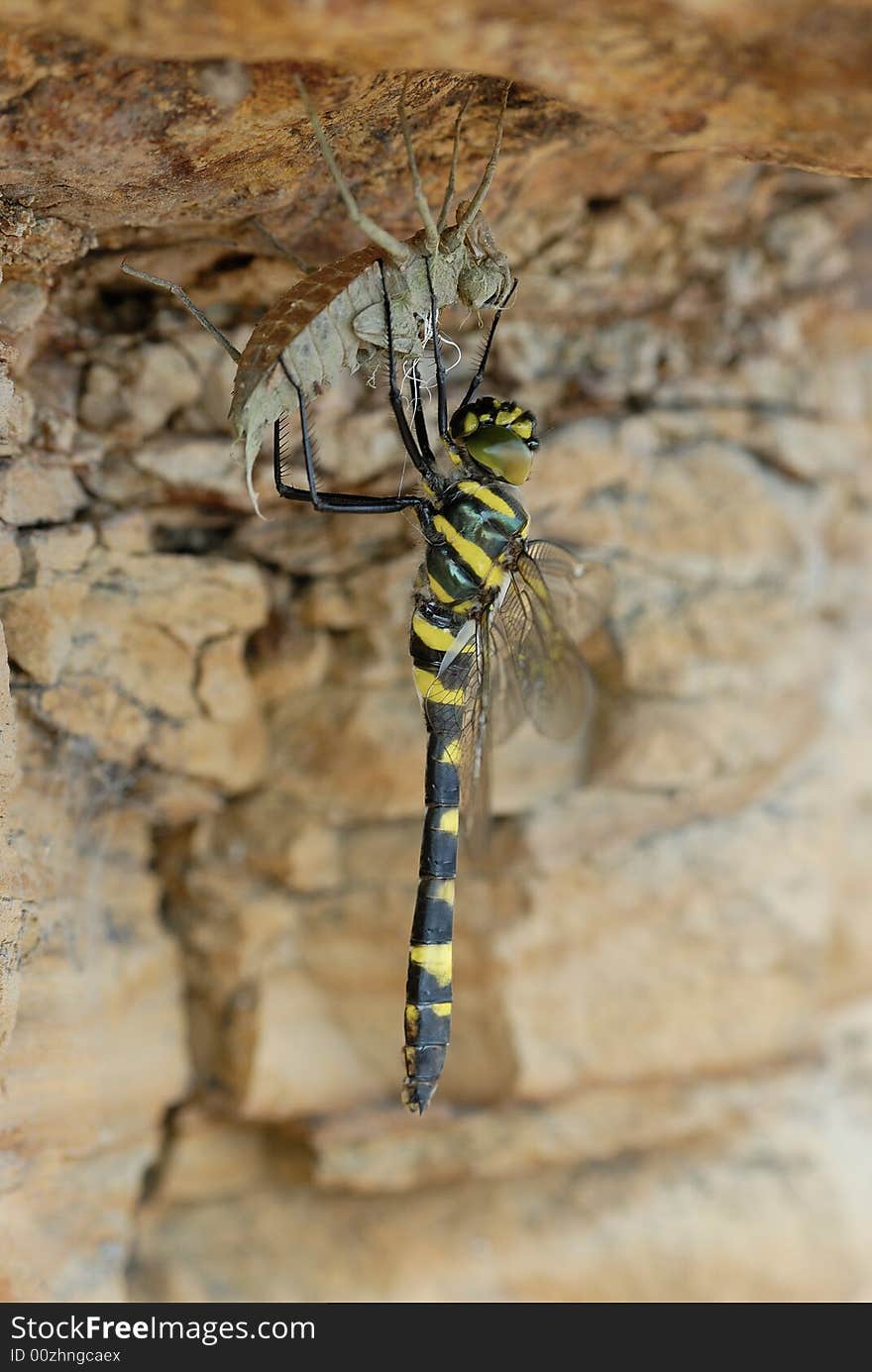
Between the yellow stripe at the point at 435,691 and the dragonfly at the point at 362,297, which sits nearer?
the dragonfly at the point at 362,297

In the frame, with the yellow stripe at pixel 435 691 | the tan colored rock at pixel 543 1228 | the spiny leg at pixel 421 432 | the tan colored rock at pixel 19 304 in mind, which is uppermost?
the tan colored rock at pixel 19 304

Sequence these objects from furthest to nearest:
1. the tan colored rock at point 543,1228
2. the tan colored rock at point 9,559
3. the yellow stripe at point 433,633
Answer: the tan colored rock at point 543,1228 → the yellow stripe at point 433,633 → the tan colored rock at point 9,559

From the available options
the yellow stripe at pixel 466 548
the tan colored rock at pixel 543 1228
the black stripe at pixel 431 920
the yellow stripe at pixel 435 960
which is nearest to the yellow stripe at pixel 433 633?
the yellow stripe at pixel 466 548

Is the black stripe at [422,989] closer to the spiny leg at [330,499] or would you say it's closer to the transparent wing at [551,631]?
the transparent wing at [551,631]

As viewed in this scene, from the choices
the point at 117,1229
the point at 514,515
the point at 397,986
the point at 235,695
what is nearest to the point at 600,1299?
the point at 397,986

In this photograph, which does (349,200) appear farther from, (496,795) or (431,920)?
(496,795)

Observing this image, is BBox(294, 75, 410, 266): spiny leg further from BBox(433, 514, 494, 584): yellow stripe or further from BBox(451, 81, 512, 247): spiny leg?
BBox(433, 514, 494, 584): yellow stripe
